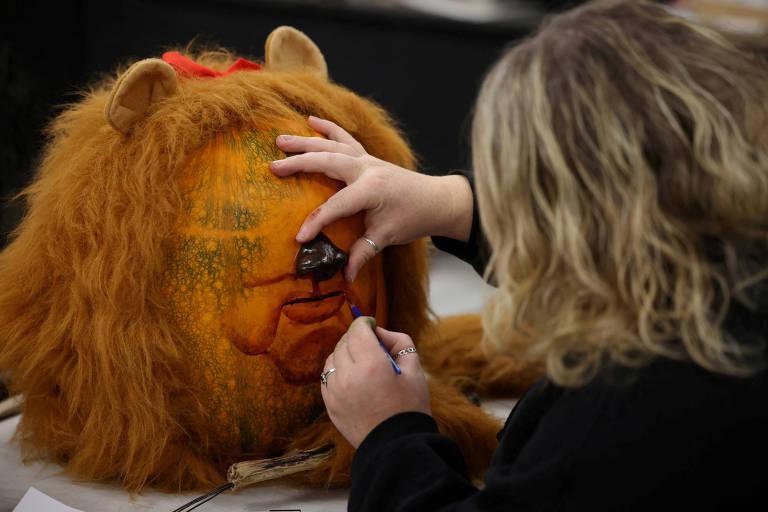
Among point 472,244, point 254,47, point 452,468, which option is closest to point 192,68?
point 472,244

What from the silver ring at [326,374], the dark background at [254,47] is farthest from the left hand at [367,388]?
the dark background at [254,47]

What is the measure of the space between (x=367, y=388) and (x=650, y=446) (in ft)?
1.17

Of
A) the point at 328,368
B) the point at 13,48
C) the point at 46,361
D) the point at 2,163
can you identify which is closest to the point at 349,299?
the point at 328,368

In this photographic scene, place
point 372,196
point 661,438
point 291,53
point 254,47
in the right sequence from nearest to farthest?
1. point 661,438
2. point 372,196
3. point 291,53
4. point 254,47

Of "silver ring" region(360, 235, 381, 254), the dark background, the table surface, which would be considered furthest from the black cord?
the dark background

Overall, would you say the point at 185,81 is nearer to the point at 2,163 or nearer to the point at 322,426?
the point at 322,426

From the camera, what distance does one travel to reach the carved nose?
47.5 inches

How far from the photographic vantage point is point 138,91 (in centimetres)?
122

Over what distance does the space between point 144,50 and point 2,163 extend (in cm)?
73

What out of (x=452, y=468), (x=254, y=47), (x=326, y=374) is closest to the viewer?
(x=452, y=468)

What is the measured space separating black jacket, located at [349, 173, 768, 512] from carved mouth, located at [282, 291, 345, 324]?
1.37 ft

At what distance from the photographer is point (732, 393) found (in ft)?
2.66

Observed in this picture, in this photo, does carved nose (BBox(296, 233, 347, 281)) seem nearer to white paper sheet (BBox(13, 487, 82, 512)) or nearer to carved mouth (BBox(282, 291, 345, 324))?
carved mouth (BBox(282, 291, 345, 324))

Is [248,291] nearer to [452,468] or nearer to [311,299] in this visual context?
[311,299]
